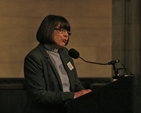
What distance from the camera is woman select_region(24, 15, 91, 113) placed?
380 centimetres

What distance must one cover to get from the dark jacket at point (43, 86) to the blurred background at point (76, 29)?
10.5 feet

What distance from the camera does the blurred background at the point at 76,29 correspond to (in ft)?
→ 23.6

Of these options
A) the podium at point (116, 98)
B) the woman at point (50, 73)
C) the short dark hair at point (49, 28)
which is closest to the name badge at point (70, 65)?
the woman at point (50, 73)

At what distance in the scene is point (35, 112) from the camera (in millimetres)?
3881

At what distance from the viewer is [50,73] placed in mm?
3924

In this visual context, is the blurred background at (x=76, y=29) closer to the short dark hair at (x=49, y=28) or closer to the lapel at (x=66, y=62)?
the lapel at (x=66, y=62)

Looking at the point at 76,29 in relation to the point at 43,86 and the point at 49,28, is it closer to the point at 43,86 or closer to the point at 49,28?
the point at 49,28

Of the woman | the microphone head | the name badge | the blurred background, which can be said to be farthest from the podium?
the blurred background

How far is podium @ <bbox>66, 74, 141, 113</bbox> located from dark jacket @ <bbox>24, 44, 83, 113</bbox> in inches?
16.2

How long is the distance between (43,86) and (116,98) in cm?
87

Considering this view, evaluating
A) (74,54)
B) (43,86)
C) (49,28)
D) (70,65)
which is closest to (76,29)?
(70,65)

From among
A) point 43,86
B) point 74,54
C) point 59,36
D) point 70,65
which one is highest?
point 59,36

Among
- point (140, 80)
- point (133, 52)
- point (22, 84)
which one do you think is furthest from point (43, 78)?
point (133, 52)

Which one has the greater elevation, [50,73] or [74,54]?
[74,54]
